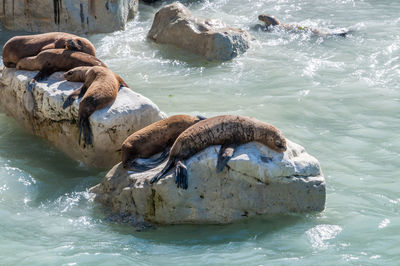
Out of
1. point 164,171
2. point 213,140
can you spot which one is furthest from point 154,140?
point 213,140

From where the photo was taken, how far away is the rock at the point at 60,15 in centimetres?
1261

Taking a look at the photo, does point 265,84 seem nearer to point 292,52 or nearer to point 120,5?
point 292,52

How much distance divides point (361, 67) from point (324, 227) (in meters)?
5.87

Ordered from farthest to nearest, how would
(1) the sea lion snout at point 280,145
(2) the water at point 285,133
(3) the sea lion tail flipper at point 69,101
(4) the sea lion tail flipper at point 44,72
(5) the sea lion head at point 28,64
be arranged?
1. (5) the sea lion head at point 28,64
2. (4) the sea lion tail flipper at point 44,72
3. (3) the sea lion tail flipper at point 69,101
4. (1) the sea lion snout at point 280,145
5. (2) the water at point 285,133

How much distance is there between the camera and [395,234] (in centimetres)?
542

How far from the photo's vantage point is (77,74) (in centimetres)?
770

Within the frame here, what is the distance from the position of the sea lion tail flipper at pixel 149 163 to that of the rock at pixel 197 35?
5296 mm

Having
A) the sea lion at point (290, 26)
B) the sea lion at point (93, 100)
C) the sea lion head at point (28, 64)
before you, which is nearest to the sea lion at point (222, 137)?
the sea lion at point (93, 100)

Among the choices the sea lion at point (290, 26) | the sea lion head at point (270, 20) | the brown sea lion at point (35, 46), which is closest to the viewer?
the brown sea lion at point (35, 46)

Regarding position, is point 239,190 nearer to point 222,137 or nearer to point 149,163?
point 222,137

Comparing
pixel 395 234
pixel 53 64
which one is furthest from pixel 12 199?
pixel 395 234

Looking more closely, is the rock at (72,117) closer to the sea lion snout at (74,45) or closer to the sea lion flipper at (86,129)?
the sea lion flipper at (86,129)

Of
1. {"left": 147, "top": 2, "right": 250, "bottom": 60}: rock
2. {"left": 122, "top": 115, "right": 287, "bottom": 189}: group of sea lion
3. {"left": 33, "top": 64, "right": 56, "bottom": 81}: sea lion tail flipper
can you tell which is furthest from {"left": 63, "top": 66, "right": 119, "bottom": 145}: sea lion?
{"left": 147, "top": 2, "right": 250, "bottom": 60}: rock

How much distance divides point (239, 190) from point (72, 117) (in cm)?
264
